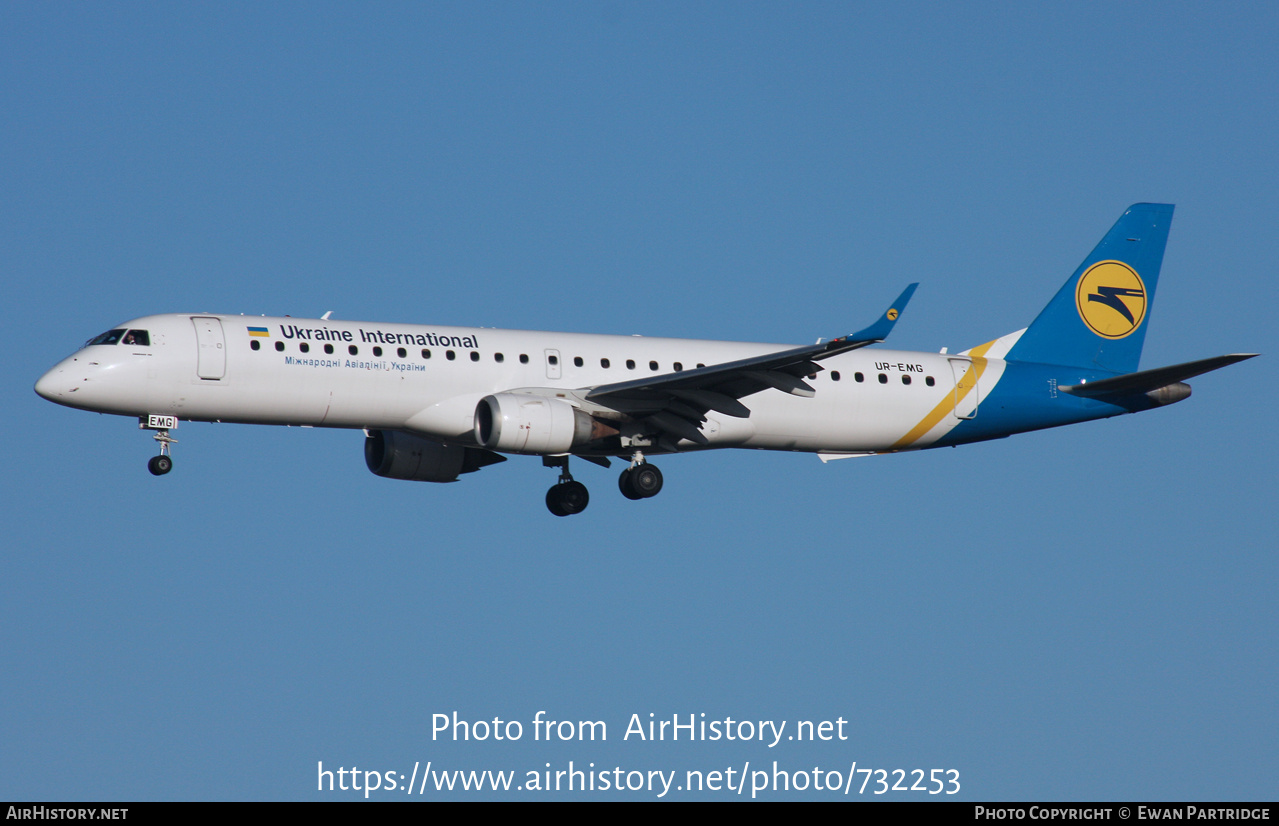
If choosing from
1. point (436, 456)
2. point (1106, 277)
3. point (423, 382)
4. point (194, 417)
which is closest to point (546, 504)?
point (436, 456)

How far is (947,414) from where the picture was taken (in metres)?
42.4

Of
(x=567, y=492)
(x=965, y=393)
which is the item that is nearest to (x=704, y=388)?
(x=567, y=492)

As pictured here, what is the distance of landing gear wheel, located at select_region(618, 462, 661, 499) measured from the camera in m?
39.5

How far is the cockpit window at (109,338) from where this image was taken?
1422 inches

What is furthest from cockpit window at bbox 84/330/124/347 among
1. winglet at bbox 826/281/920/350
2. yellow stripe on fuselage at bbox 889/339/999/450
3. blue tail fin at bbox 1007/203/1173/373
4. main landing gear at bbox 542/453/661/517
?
blue tail fin at bbox 1007/203/1173/373

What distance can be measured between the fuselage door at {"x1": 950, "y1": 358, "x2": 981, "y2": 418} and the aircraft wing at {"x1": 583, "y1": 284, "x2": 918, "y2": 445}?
4769 millimetres

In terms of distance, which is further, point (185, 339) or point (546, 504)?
point (546, 504)

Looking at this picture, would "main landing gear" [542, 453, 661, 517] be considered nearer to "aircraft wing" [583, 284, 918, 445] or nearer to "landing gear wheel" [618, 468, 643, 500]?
"landing gear wheel" [618, 468, 643, 500]

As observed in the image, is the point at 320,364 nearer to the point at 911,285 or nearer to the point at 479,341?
the point at 479,341

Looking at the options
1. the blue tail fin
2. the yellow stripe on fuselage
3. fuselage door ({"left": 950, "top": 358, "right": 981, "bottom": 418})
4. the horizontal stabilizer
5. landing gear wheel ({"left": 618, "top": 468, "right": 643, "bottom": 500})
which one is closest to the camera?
the horizontal stabilizer

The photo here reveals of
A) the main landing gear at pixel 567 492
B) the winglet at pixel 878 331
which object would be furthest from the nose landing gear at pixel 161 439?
the winglet at pixel 878 331

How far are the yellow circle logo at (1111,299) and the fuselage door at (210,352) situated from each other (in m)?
23.6

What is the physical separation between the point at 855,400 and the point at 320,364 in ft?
44.2

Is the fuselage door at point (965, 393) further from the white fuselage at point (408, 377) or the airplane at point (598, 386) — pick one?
the white fuselage at point (408, 377)
